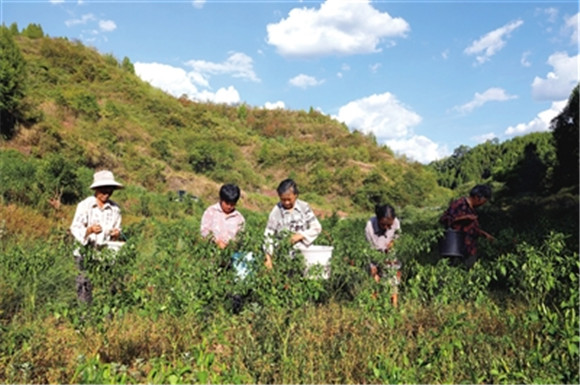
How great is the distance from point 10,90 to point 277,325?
17.6 meters

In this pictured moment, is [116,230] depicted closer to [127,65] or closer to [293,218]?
[293,218]

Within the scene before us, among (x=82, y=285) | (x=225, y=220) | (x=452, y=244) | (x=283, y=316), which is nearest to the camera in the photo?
(x=283, y=316)

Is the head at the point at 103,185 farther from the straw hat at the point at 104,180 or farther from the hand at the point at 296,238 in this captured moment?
the hand at the point at 296,238

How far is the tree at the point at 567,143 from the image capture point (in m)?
12.3

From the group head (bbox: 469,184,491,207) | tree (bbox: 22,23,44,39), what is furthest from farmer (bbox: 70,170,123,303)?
tree (bbox: 22,23,44,39)

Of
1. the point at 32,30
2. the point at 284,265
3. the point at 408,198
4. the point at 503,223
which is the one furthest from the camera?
the point at 32,30

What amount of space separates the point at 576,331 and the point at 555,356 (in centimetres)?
17

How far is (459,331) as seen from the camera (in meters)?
2.91

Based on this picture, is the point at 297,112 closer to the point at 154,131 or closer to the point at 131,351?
the point at 154,131

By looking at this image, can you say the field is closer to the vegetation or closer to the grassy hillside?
the vegetation

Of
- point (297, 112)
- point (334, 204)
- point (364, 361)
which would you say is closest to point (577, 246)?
point (364, 361)

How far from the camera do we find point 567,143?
12539 millimetres

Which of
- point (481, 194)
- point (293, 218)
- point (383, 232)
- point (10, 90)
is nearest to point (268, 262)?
point (293, 218)

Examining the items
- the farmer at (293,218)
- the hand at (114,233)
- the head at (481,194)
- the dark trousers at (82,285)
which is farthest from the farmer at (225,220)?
the head at (481,194)
